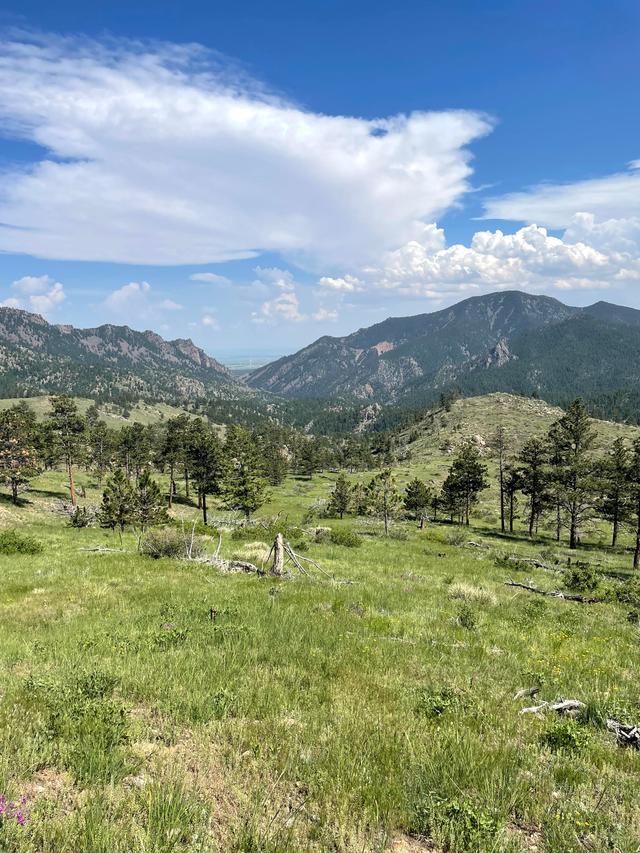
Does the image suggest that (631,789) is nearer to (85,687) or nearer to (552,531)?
(85,687)

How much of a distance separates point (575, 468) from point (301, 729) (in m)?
57.3

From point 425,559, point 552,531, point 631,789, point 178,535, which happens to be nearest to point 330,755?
point 631,789

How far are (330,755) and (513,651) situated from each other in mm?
6904

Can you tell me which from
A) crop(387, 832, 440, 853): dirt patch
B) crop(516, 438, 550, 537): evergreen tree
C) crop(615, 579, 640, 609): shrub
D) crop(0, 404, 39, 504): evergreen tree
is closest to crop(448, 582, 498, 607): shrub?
crop(615, 579, 640, 609): shrub

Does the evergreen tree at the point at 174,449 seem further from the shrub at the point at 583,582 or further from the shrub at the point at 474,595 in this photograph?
the shrub at the point at 474,595

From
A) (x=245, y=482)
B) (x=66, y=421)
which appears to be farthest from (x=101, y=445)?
(x=245, y=482)

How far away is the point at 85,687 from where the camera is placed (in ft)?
21.1

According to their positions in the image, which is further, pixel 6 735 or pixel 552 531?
pixel 552 531

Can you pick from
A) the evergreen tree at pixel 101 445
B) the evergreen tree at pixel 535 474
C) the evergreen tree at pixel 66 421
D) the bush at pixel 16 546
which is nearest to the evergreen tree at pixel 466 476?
the evergreen tree at pixel 535 474

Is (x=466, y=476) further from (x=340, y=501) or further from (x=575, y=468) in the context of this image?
(x=340, y=501)

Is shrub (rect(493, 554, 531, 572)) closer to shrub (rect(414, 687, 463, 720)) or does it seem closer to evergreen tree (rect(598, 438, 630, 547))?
shrub (rect(414, 687, 463, 720))

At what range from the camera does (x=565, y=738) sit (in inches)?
224

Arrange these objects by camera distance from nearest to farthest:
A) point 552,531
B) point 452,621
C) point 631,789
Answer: point 631,789 → point 452,621 → point 552,531

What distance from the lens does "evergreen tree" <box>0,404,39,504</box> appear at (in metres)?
57.2
